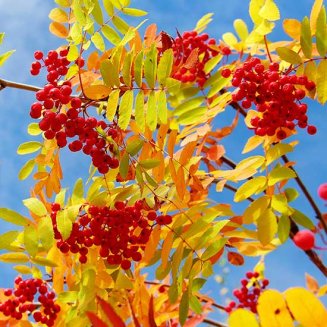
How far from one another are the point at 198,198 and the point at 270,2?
1138 millimetres

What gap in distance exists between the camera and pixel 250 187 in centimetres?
225

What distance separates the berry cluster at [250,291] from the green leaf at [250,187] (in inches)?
60.0

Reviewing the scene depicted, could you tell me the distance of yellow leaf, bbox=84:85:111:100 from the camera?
6.72 ft

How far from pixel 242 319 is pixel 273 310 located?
0.18 ft

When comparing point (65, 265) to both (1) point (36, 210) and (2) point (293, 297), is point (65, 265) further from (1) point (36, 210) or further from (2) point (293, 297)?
(2) point (293, 297)

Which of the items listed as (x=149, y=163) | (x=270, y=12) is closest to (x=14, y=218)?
(x=149, y=163)

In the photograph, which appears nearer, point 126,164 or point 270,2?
point 126,164

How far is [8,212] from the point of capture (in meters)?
2.22

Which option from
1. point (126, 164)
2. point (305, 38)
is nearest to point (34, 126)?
point (126, 164)

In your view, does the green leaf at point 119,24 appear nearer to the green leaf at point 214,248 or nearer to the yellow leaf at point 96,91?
the yellow leaf at point 96,91

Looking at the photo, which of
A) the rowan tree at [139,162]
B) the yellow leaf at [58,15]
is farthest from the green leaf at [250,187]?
the yellow leaf at [58,15]

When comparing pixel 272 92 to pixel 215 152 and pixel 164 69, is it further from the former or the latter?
pixel 215 152

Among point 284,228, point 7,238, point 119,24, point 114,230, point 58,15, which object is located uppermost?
point 58,15

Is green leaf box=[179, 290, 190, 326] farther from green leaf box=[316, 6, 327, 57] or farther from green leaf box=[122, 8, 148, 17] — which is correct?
green leaf box=[122, 8, 148, 17]
